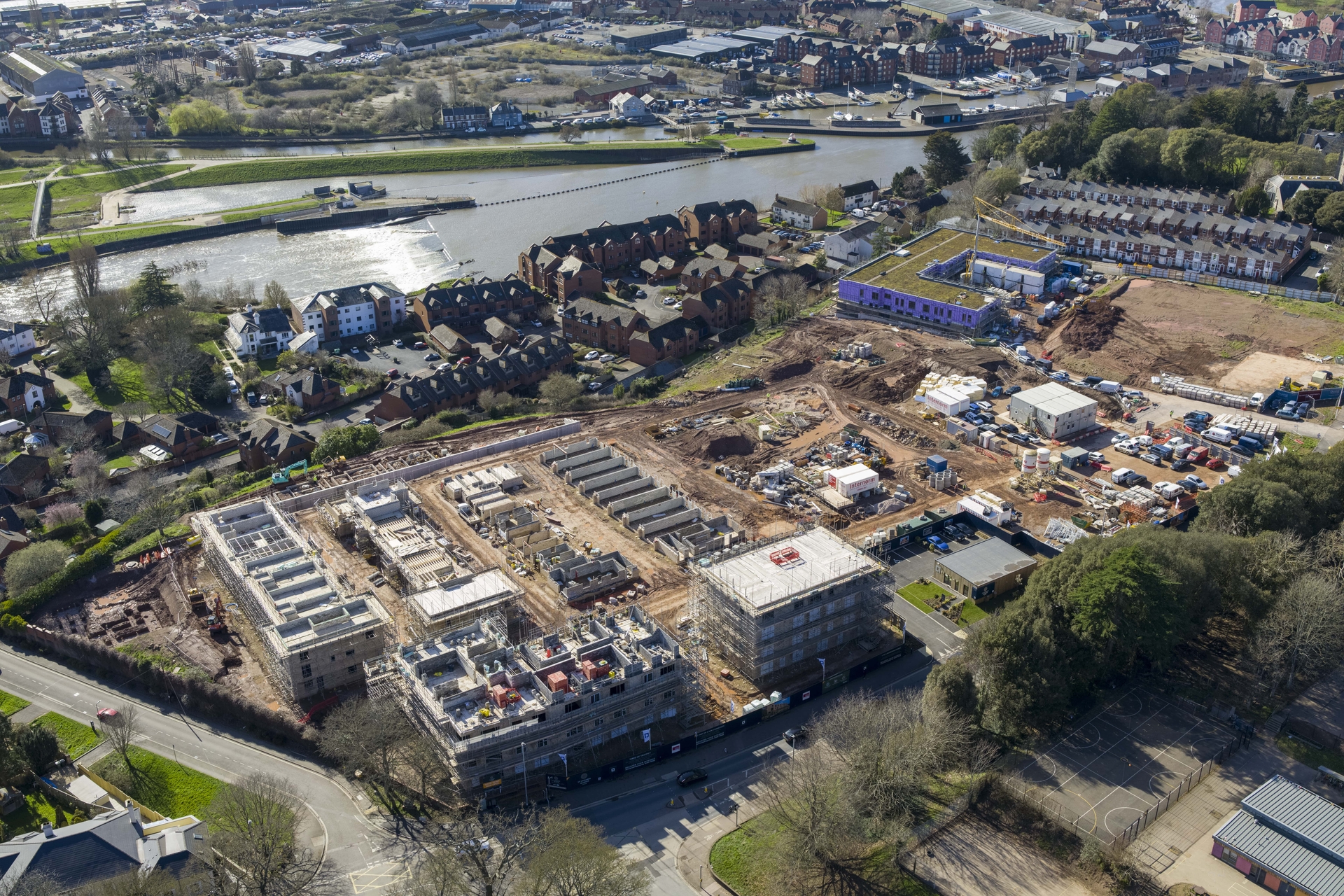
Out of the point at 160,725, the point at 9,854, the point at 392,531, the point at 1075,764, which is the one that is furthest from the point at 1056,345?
the point at 9,854

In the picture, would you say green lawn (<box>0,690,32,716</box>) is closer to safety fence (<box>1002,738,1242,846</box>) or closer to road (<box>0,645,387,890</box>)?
road (<box>0,645,387,890</box>)

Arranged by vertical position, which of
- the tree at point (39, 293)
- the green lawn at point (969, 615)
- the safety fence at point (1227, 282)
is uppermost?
the safety fence at point (1227, 282)

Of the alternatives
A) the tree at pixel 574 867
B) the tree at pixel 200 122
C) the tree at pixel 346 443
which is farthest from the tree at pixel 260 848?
the tree at pixel 200 122

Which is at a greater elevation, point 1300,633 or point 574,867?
point 1300,633

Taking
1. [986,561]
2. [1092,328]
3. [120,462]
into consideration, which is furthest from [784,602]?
[120,462]

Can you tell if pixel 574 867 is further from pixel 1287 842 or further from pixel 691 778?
pixel 1287 842

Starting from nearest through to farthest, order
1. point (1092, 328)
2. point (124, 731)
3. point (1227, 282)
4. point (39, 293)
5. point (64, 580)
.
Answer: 1. point (124, 731)
2. point (64, 580)
3. point (1092, 328)
4. point (1227, 282)
5. point (39, 293)

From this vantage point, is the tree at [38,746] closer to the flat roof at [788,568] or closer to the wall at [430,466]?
the wall at [430,466]
